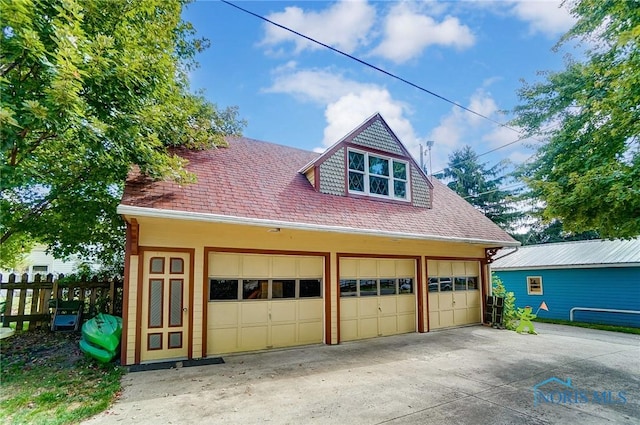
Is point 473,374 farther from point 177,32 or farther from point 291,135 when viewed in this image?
point 291,135

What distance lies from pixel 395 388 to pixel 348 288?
3.86 metres

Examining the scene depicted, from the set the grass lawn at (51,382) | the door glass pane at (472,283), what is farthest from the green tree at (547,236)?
the grass lawn at (51,382)

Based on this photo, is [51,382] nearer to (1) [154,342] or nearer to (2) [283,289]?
(1) [154,342]

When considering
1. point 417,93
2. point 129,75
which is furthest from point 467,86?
point 129,75

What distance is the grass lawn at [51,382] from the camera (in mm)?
4270

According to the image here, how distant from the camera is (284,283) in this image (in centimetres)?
823

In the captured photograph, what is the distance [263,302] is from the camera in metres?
7.88

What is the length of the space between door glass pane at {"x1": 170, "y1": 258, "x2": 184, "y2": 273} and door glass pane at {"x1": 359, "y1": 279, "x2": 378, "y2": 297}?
4.59m

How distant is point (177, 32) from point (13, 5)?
499cm

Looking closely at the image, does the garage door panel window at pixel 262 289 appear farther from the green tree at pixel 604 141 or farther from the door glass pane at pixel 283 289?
the green tree at pixel 604 141

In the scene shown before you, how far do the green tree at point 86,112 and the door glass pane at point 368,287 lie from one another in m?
5.23

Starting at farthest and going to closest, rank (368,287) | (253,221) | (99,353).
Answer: (368,287)
(253,221)
(99,353)

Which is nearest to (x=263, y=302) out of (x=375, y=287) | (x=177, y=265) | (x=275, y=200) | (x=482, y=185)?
(x=177, y=265)

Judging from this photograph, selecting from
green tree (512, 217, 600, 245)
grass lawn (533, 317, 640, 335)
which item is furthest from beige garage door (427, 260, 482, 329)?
green tree (512, 217, 600, 245)
